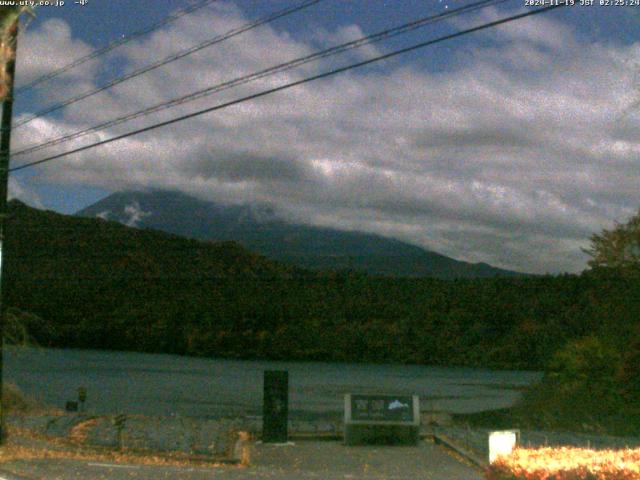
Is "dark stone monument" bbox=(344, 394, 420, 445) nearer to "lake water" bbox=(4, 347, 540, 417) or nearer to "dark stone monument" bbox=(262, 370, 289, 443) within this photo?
"dark stone monument" bbox=(262, 370, 289, 443)

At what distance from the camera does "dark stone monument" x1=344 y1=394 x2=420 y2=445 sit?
21531 mm

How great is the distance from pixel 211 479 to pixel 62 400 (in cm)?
4278

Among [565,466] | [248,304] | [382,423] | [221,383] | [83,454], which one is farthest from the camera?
[248,304]

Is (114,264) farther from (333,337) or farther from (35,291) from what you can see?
(333,337)

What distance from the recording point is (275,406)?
21.1 m

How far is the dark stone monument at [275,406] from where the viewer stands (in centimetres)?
2109

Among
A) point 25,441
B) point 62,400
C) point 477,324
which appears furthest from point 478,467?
point 477,324

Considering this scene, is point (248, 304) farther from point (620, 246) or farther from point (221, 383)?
point (620, 246)

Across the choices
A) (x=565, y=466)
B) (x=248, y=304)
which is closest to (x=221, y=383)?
(x=248, y=304)

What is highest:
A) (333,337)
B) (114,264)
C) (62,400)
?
(114,264)

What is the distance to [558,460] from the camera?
6820mm

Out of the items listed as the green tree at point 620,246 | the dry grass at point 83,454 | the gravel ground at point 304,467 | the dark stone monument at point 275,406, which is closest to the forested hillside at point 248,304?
the green tree at point 620,246

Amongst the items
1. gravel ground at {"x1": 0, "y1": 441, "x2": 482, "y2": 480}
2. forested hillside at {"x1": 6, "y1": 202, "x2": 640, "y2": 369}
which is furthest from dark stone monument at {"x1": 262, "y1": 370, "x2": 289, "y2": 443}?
forested hillside at {"x1": 6, "y1": 202, "x2": 640, "y2": 369}

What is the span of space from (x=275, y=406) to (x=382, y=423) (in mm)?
2914
